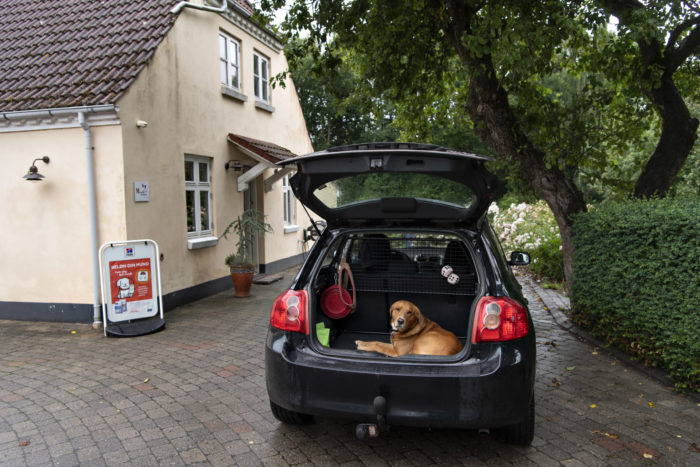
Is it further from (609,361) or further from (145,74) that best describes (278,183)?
(609,361)

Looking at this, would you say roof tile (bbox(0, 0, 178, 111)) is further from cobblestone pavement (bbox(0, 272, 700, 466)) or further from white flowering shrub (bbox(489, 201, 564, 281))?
white flowering shrub (bbox(489, 201, 564, 281))

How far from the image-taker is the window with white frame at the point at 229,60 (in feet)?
35.7

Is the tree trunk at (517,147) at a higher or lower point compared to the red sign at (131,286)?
higher

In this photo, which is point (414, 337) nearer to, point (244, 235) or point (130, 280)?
point (130, 280)

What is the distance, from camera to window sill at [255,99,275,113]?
1234 cm

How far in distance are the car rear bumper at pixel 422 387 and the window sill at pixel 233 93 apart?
8492mm

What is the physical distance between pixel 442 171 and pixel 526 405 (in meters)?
1.58

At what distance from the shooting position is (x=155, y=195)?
8305mm

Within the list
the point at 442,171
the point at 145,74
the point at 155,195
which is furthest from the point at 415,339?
the point at 145,74

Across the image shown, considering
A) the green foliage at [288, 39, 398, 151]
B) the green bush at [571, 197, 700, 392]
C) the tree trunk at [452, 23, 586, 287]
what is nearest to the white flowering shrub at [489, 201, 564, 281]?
the tree trunk at [452, 23, 586, 287]

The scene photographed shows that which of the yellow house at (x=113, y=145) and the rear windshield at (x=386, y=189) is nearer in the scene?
the rear windshield at (x=386, y=189)

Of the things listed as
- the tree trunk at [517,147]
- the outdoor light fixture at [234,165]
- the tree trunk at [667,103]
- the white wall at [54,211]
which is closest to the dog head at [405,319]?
the tree trunk at [517,147]

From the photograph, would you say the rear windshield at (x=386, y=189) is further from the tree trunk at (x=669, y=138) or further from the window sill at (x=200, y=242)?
the window sill at (x=200, y=242)

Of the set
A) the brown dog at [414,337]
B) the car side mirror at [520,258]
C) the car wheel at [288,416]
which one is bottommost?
the car wheel at [288,416]
